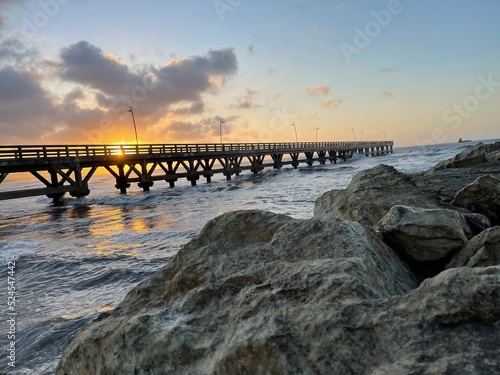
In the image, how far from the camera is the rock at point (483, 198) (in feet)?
16.9

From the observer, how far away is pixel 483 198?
17.3ft

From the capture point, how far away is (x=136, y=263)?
7520 mm

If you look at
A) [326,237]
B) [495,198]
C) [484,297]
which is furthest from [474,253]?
[495,198]

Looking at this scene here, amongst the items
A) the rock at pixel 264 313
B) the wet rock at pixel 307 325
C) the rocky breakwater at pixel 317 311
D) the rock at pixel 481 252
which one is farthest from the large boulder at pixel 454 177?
the wet rock at pixel 307 325

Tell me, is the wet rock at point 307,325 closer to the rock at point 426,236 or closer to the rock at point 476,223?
the rock at point 426,236

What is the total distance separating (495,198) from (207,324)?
16.2 feet

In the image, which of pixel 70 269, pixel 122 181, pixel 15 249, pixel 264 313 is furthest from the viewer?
pixel 122 181

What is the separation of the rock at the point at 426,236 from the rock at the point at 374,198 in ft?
5.22

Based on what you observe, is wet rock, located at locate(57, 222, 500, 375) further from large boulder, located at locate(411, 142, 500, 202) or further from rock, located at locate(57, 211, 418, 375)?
large boulder, located at locate(411, 142, 500, 202)

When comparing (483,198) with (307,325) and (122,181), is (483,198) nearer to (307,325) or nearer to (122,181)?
(307,325)

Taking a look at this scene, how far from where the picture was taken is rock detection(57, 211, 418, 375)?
5.30 ft

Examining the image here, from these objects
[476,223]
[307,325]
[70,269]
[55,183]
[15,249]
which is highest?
[55,183]

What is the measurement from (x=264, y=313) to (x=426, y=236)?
→ 1903 mm

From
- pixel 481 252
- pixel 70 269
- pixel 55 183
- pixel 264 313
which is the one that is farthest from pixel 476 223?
pixel 55 183
